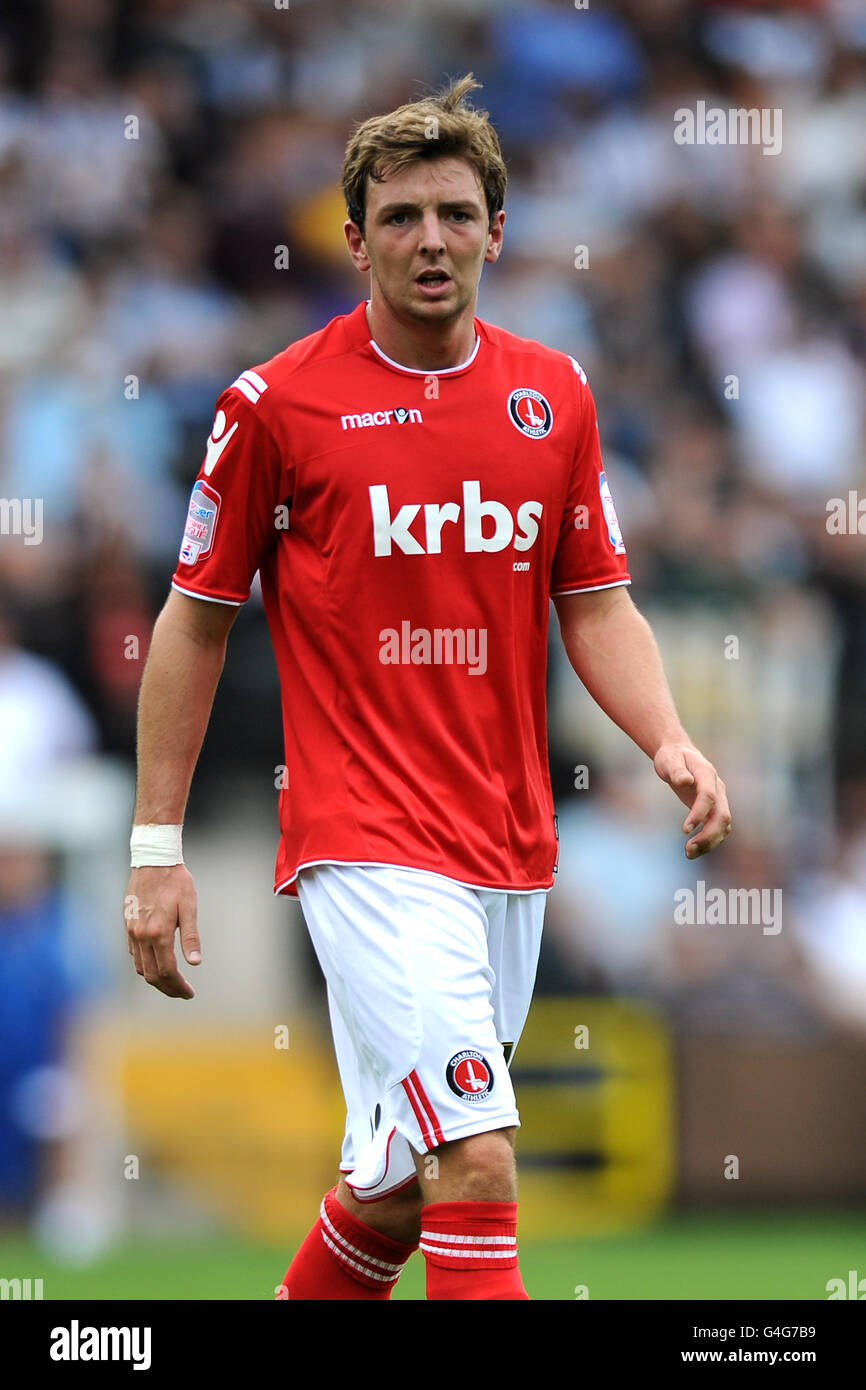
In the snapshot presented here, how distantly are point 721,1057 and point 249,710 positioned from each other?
2681 mm

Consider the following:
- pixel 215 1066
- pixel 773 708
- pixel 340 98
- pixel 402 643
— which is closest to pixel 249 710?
pixel 215 1066

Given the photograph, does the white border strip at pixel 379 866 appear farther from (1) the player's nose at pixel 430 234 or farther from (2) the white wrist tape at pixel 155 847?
(1) the player's nose at pixel 430 234

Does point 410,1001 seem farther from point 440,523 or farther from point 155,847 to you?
point 440,523

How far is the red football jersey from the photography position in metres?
4.55

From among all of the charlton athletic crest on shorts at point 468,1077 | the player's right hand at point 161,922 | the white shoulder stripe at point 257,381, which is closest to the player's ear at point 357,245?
the white shoulder stripe at point 257,381

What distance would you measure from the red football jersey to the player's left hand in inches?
14.3

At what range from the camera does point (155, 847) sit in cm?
462

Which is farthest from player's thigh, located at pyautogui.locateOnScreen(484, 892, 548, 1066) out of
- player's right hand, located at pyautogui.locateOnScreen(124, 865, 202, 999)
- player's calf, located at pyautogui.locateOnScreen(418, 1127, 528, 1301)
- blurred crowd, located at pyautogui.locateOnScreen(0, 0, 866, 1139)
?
blurred crowd, located at pyautogui.locateOnScreen(0, 0, 866, 1139)

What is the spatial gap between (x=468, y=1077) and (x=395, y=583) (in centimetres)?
105

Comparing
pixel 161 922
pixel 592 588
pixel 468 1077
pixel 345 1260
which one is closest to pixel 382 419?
pixel 592 588

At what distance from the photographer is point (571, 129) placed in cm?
1293


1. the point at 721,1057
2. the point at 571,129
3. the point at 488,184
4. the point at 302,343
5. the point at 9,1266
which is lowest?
the point at 9,1266

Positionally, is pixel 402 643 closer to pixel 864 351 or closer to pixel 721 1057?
pixel 721 1057

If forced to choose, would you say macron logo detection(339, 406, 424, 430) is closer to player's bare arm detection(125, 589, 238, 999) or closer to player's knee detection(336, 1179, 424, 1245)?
player's bare arm detection(125, 589, 238, 999)
